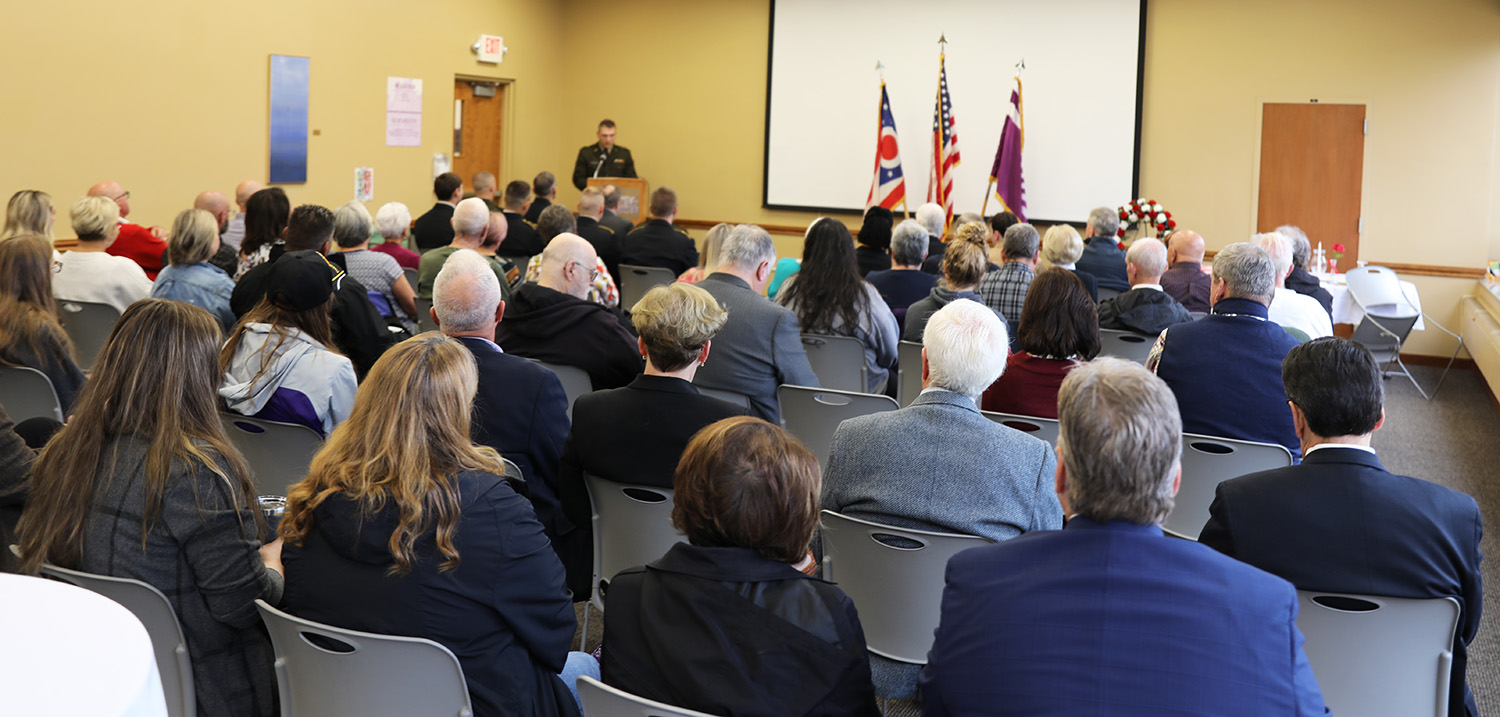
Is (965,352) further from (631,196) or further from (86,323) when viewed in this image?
(631,196)

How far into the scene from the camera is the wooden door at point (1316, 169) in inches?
398

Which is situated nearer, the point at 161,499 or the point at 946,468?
the point at 161,499

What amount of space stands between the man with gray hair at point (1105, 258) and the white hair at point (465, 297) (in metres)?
4.60

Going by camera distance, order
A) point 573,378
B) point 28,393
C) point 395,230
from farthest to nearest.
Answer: point 395,230, point 573,378, point 28,393

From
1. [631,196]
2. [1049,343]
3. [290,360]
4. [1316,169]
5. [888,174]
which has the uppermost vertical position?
[1316,169]

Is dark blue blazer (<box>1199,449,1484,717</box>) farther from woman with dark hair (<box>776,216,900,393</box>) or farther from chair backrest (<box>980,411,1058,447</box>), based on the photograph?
woman with dark hair (<box>776,216,900,393</box>)

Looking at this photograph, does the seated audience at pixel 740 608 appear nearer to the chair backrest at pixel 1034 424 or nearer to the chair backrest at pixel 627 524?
the chair backrest at pixel 627 524

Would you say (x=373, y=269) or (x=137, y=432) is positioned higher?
(x=373, y=269)

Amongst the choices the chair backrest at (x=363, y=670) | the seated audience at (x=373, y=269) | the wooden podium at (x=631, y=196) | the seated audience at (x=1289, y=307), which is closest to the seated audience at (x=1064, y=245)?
the seated audience at (x=1289, y=307)

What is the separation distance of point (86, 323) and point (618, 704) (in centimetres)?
425

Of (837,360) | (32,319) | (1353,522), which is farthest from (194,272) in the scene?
(1353,522)

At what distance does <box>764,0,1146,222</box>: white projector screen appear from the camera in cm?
1074

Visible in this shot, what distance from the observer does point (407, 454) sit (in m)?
2.03

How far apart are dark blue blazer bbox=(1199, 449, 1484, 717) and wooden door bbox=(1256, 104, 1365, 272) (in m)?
8.85
